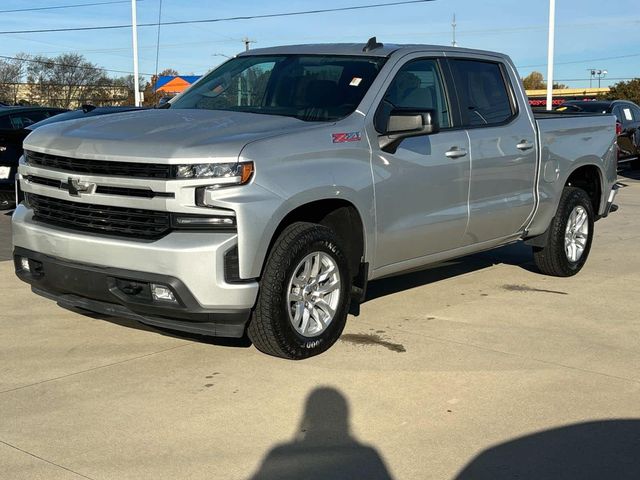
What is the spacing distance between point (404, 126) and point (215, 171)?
1.53 meters

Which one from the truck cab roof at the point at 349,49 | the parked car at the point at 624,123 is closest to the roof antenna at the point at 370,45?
the truck cab roof at the point at 349,49

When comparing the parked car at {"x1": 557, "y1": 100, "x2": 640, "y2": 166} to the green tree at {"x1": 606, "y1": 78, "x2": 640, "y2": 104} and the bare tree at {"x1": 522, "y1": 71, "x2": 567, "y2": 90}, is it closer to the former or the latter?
the green tree at {"x1": 606, "y1": 78, "x2": 640, "y2": 104}

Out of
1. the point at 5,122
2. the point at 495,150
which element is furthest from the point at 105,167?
the point at 5,122

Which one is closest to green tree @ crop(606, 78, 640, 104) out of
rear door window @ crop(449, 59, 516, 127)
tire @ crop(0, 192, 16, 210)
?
tire @ crop(0, 192, 16, 210)

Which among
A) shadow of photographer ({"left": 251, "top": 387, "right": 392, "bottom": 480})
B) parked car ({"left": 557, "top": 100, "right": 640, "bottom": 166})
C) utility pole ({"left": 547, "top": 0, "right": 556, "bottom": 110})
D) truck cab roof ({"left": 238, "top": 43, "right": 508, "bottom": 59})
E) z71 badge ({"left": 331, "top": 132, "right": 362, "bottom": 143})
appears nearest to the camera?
shadow of photographer ({"left": 251, "top": 387, "right": 392, "bottom": 480})

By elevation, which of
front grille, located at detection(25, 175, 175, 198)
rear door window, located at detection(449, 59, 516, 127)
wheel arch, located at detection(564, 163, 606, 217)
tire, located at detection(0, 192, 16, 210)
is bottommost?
tire, located at detection(0, 192, 16, 210)

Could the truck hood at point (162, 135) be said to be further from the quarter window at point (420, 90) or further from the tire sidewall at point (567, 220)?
the tire sidewall at point (567, 220)

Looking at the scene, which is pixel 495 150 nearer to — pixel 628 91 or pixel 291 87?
pixel 291 87

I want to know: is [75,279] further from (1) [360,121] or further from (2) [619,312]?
(2) [619,312]

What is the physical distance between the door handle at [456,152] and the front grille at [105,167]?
7.77 feet

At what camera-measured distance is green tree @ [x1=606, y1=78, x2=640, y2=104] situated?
5012 cm

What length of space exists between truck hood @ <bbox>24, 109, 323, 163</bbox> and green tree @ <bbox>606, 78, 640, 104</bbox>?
48580 millimetres

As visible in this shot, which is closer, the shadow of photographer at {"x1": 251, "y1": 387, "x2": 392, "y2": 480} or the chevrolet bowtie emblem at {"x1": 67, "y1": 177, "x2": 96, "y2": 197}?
the shadow of photographer at {"x1": 251, "y1": 387, "x2": 392, "y2": 480}

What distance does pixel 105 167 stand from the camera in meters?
4.89
